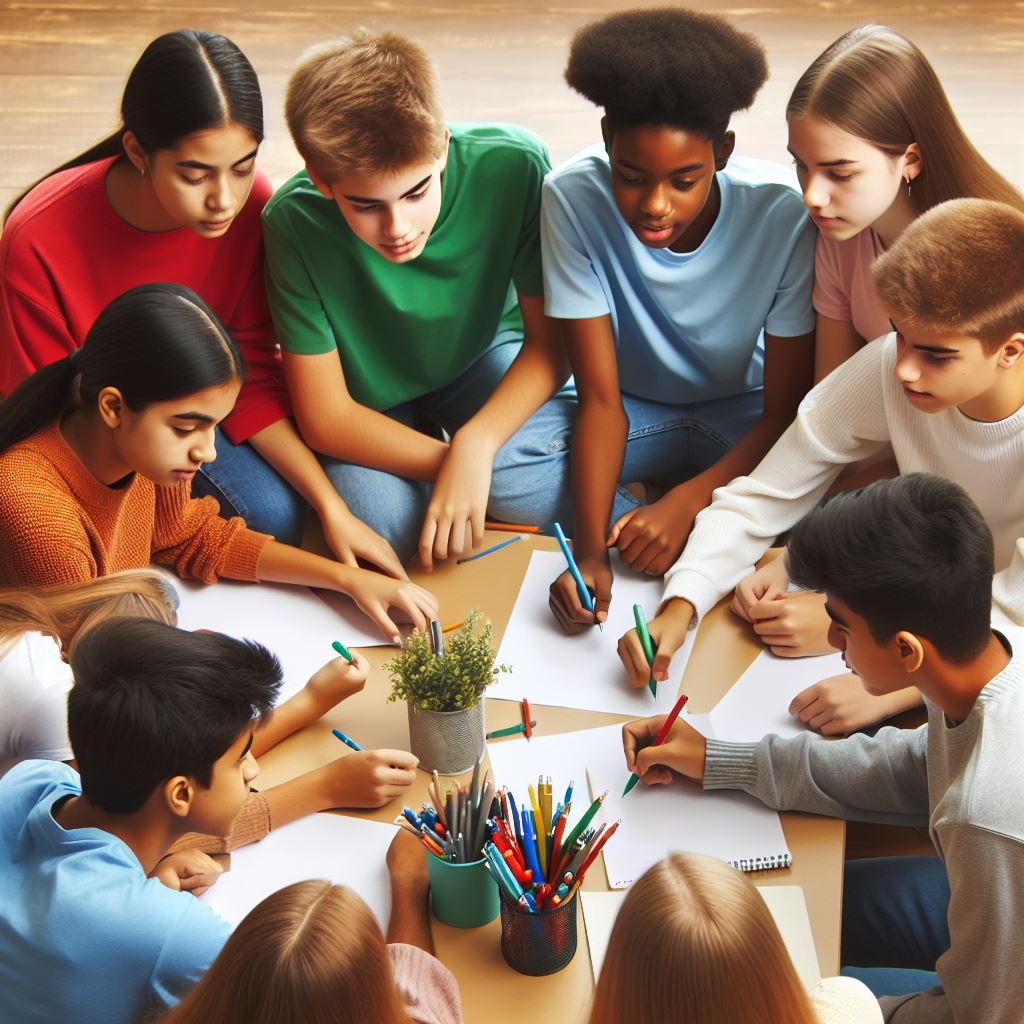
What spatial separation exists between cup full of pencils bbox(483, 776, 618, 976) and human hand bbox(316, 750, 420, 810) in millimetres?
187

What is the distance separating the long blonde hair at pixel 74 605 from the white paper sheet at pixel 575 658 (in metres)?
0.45

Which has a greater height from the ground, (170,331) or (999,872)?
(170,331)

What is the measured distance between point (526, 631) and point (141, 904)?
0.66 meters

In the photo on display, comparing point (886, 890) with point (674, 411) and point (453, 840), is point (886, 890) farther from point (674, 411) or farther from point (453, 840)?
point (674, 411)

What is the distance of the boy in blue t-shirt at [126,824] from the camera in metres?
1.14

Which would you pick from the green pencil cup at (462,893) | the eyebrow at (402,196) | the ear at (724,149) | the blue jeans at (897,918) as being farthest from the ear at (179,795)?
the ear at (724,149)

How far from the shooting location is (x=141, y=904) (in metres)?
1.15

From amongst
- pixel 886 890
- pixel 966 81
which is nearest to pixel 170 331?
pixel 886 890

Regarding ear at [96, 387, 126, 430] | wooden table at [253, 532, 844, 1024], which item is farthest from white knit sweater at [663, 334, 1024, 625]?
ear at [96, 387, 126, 430]

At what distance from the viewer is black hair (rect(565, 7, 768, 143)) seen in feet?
5.57

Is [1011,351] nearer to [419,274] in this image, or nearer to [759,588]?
[759,588]

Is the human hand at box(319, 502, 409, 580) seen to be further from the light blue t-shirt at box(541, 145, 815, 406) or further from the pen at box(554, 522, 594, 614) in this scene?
the light blue t-shirt at box(541, 145, 815, 406)

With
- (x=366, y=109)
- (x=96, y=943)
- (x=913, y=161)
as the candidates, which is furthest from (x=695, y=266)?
(x=96, y=943)

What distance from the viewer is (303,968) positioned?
836 millimetres
